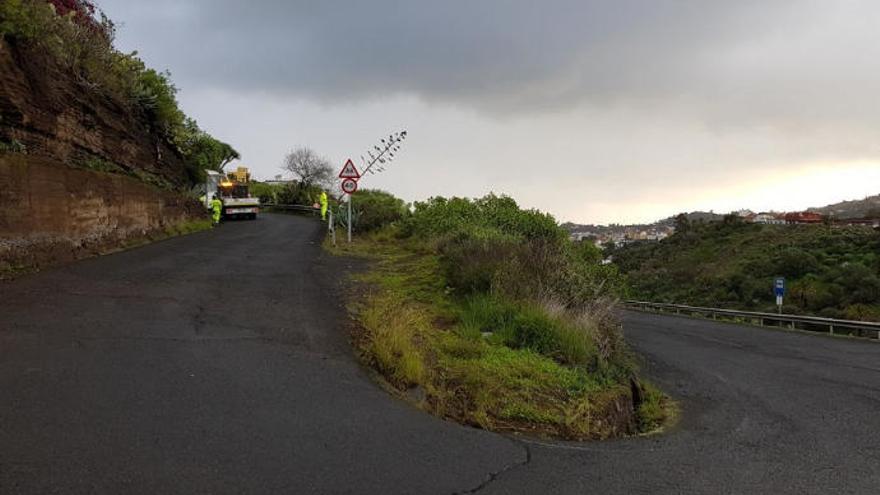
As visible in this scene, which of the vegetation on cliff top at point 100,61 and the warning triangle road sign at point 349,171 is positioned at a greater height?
the vegetation on cliff top at point 100,61

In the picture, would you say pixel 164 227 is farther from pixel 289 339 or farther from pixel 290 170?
pixel 290 170

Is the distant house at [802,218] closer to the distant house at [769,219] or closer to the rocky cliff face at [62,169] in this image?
the distant house at [769,219]

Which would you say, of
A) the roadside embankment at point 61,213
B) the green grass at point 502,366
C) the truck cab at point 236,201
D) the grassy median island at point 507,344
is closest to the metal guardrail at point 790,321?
the grassy median island at point 507,344

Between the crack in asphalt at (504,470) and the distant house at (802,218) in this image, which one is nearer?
the crack in asphalt at (504,470)

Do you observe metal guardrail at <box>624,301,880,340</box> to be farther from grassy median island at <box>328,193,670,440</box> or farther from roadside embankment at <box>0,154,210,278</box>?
roadside embankment at <box>0,154,210,278</box>

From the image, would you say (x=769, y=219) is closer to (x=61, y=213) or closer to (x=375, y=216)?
(x=375, y=216)

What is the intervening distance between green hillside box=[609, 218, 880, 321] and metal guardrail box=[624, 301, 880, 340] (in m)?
6.89

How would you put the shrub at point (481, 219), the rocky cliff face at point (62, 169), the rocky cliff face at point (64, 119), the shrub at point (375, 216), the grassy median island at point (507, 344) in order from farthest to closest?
1. the shrub at point (375, 216)
2. the shrub at point (481, 219)
3. the rocky cliff face at point (64, 119)
4. the rocky cliff face at point (62, 169)
5. the grassy median island at point (507, 344)

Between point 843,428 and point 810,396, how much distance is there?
2.62 m

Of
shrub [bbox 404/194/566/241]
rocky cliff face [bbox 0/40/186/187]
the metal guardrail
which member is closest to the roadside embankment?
rocky cliff face [bbox 0/40/186/187]

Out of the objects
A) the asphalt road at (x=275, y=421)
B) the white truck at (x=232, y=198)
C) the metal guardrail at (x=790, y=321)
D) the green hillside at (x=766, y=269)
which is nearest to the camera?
the asphalt road at (x=275, y=421)

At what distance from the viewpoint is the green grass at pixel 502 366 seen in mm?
7172

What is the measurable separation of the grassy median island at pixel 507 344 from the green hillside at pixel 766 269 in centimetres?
3420

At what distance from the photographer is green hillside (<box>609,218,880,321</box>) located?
52.7 m
